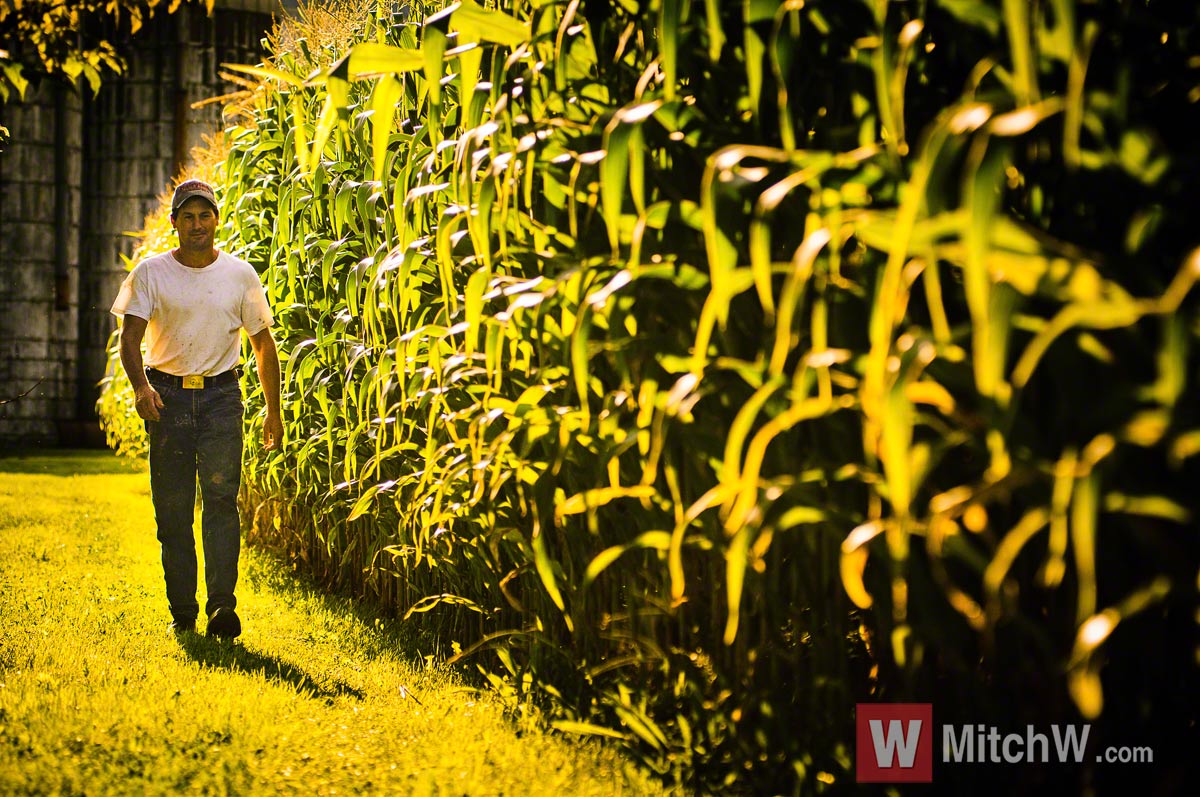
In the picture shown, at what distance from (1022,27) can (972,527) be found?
53 cm

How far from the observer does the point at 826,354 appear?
1198 millimetres

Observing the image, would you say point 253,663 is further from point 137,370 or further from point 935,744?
point 935,744

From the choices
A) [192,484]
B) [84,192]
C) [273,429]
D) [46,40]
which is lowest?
[192,484]

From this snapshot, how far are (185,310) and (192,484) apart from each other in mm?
552

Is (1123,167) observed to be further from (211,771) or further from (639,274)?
(211,771)

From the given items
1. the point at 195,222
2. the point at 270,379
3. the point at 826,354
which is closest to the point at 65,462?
the point at 270,379

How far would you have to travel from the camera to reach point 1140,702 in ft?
4.66

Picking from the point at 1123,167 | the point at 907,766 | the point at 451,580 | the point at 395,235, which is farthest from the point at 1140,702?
the point at 395,235

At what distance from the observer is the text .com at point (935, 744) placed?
4.90 feet

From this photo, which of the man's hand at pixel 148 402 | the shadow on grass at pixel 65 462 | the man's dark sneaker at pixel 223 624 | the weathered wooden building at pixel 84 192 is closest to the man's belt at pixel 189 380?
the man's hand at pixel 148 402

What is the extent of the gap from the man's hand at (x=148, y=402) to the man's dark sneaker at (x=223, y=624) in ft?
2.05

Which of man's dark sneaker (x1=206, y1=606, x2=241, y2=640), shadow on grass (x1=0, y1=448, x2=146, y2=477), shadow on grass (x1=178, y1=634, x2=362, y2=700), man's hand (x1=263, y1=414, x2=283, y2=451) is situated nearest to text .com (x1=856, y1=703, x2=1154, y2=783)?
shadow on grass (x1=178, y1=634, x2=362, y2=700)

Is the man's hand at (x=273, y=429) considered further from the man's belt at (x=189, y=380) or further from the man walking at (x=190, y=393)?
the man's belt at (x=189, y=380)

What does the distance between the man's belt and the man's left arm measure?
13cm
